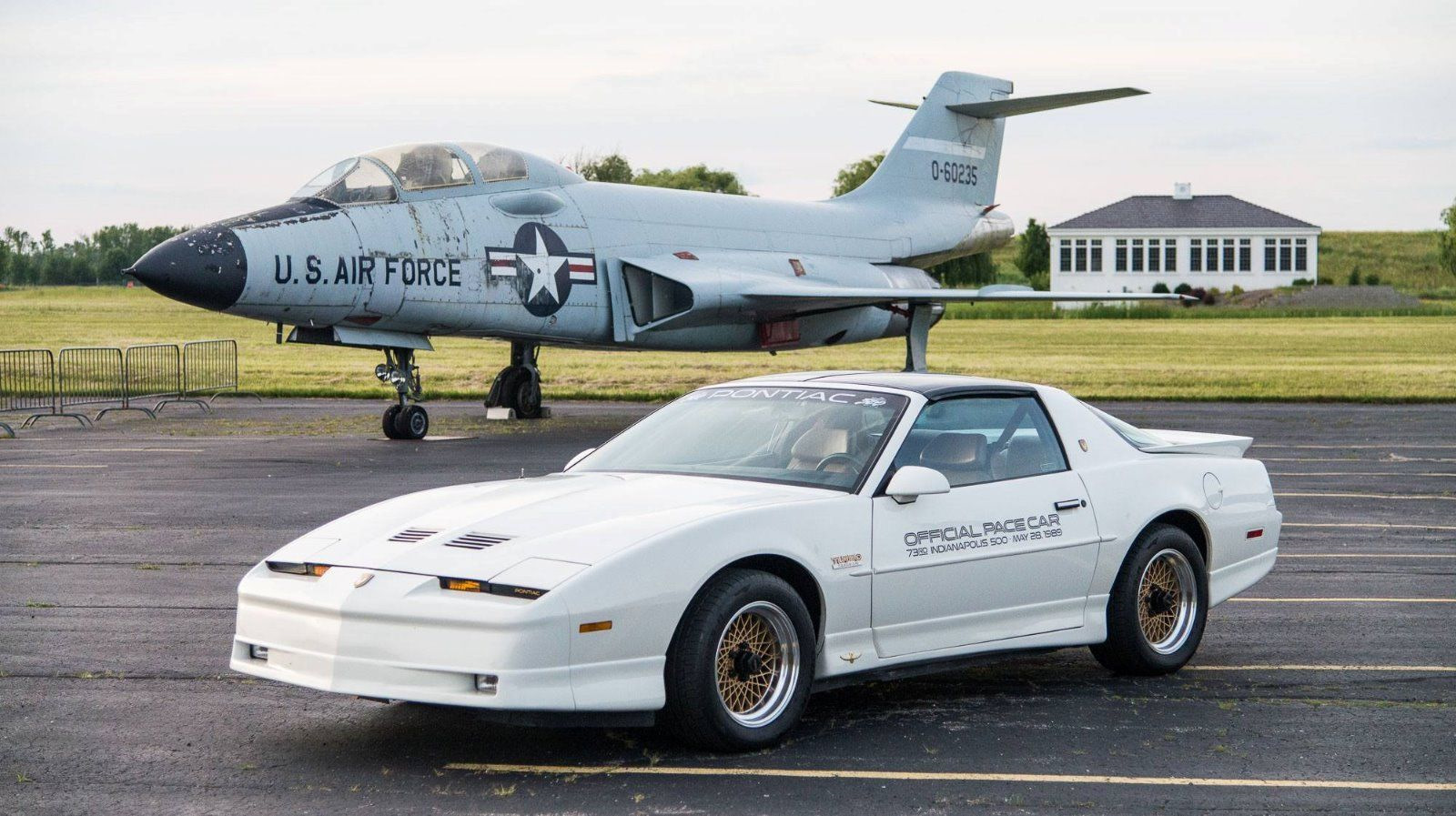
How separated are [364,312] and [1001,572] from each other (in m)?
14.0

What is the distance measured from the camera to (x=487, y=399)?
80.2 ft

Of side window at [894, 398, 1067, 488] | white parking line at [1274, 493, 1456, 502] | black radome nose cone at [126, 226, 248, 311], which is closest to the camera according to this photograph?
side window at [894, 398, 1067, 488]

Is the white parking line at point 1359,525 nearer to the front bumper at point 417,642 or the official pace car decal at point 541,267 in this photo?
the front bumper at point 417,642

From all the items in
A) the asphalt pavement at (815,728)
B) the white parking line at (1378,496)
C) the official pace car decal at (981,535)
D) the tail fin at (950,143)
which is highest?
the tail fin at (950,143)

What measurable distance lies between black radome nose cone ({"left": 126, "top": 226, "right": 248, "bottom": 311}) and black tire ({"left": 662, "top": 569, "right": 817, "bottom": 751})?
13.2 meters

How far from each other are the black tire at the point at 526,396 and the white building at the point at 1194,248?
3366 inches

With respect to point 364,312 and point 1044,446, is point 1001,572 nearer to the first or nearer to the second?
point 1044,446

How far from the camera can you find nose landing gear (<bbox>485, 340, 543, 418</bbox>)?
2420 cm

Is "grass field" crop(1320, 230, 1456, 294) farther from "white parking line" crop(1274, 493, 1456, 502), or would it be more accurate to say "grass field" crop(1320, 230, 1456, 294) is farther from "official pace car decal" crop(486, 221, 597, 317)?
"white parking line" crop(1274, 493, 1456, 502)

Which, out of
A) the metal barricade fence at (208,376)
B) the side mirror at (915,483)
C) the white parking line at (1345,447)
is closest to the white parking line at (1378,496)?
the white parking line at (1345,447)

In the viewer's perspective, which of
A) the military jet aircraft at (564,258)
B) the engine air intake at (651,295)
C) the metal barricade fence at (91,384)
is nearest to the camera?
Answer: the military jet aircraft at (564,258)

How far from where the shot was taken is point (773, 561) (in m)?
6.05

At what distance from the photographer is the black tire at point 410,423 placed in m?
20.4

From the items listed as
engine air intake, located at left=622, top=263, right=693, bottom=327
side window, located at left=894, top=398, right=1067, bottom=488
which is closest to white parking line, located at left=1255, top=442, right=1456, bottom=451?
engine air intake, located at left=622, top=263, right=693, bottom=327
